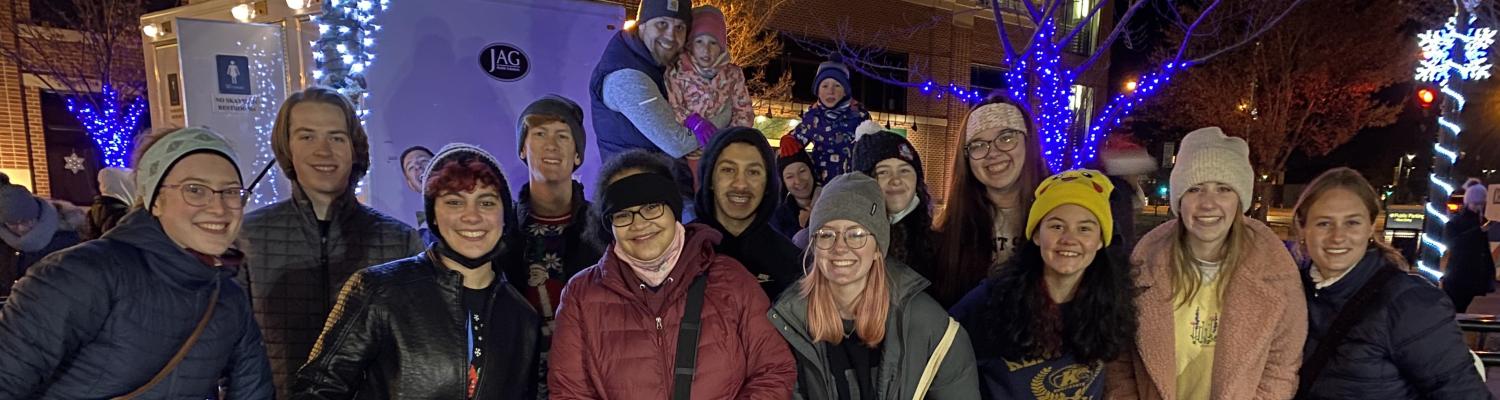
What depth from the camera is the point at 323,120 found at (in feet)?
9.53

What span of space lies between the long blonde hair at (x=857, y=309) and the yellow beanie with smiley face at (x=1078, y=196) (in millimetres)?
765

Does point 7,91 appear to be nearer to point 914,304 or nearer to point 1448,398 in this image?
point 914,304

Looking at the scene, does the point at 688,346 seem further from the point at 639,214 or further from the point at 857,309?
the point at 857,309

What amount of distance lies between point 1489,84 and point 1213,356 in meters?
17.9

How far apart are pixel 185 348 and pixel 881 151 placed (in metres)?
2.94

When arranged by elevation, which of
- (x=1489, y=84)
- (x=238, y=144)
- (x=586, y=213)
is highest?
(x=1489, y=84)

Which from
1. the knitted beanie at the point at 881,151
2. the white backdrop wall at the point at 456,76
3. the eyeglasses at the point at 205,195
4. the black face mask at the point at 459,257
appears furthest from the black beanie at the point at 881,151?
the eyeglasses at the point at 205,195

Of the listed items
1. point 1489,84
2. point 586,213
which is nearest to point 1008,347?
point 586,213

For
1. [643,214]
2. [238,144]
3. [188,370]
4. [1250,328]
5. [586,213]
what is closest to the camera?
[188,370]

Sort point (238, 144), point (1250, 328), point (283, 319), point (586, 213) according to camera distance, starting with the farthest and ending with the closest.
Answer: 1. point (238, 144)
2. point (586, 213)
3. point (283, 319)
4. point (1250, 328)

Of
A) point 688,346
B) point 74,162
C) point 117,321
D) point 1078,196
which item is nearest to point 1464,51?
point 1078,196

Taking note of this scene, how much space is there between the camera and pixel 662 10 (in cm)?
379

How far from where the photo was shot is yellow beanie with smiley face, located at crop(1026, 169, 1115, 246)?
2742mm

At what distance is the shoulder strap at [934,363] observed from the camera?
2566 millimetres
